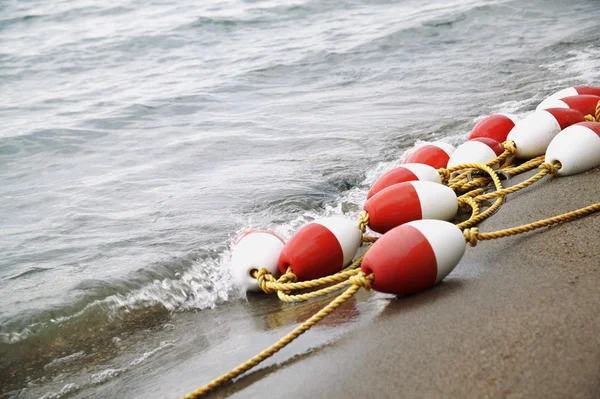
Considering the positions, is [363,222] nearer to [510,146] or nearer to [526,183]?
[526,183]

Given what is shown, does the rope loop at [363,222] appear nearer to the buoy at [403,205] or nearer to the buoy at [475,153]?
the buoy at [403,205]

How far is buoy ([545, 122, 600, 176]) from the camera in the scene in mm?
3492

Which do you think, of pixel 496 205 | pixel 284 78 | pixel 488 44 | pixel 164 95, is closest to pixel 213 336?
pixel 496 205

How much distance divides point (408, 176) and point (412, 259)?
1.33 meters

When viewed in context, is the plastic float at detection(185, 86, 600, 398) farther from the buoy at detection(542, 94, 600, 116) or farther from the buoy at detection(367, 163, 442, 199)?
the buoy at detection(542, 94, 600, 116)

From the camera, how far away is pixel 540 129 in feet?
13.4

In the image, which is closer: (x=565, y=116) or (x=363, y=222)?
(x=363, y=222)

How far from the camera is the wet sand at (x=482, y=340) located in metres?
1.81

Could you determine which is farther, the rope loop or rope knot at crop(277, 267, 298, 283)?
the rope loop

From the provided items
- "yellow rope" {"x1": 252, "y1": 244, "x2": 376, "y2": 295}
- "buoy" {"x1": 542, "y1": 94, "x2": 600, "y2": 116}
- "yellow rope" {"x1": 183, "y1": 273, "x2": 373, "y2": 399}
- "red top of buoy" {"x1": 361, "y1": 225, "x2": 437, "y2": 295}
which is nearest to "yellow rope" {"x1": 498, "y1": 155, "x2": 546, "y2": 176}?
"buoy" {"x1": 542, "y1": 94, "x2": 600, "y2": 116}

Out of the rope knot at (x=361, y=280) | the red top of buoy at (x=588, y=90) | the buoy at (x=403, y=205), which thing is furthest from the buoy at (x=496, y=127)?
the rope knot at (x=361, y=280)

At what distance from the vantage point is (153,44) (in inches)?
548

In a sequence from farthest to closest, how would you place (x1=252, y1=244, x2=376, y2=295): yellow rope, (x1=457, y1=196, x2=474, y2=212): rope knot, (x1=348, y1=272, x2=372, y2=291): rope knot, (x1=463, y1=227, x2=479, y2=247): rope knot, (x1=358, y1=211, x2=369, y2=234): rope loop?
(x1=457, y1=196, x2=474, y2=212): rope knot → (x1=358, y1=211, x2=369, y2=234): rope loop → (x1=252, y1=244, x2=376, y2=295): yellow rope → (x1=463, y1=227, x2=479, y2=247): rope knot → (x1=348, y1=272, x2=372, y2=291): rope knot

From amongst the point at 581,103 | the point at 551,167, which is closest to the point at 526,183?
the point at 551,167
